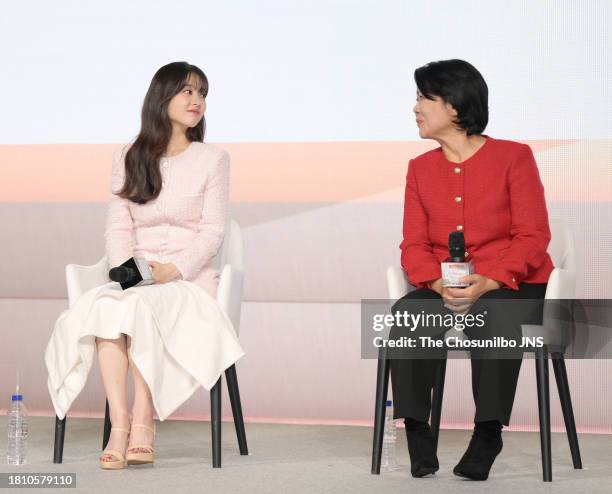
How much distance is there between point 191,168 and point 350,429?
3.93ft

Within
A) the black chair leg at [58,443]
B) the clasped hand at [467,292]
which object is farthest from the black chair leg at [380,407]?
the black chair leg at [58,443]

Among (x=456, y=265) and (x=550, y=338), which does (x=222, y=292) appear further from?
(x=550, y=338)

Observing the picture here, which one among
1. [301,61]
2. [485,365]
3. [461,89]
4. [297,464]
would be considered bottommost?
[297,464]

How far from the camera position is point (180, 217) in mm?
3215

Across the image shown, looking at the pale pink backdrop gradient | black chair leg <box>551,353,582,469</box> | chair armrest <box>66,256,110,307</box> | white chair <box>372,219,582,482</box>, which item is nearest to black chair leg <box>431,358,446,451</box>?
white chair <box>372,219,582,482</box>

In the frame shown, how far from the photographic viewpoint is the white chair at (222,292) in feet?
9.82

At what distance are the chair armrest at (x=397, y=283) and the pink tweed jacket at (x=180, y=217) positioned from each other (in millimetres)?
546

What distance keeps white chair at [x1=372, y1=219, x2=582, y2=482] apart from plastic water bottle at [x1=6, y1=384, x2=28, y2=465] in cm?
103

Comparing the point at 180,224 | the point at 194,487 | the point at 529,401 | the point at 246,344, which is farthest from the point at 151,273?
the point at 529,401

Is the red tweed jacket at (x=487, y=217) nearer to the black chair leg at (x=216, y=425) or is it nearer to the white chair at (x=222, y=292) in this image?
the white chair at (x=222, y=292)

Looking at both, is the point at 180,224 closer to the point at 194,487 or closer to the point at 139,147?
the point at 139,147

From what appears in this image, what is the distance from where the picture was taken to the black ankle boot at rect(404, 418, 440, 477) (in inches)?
110

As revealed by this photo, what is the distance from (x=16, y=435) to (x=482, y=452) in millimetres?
1377

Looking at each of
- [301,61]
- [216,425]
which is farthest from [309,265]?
[216,425]
